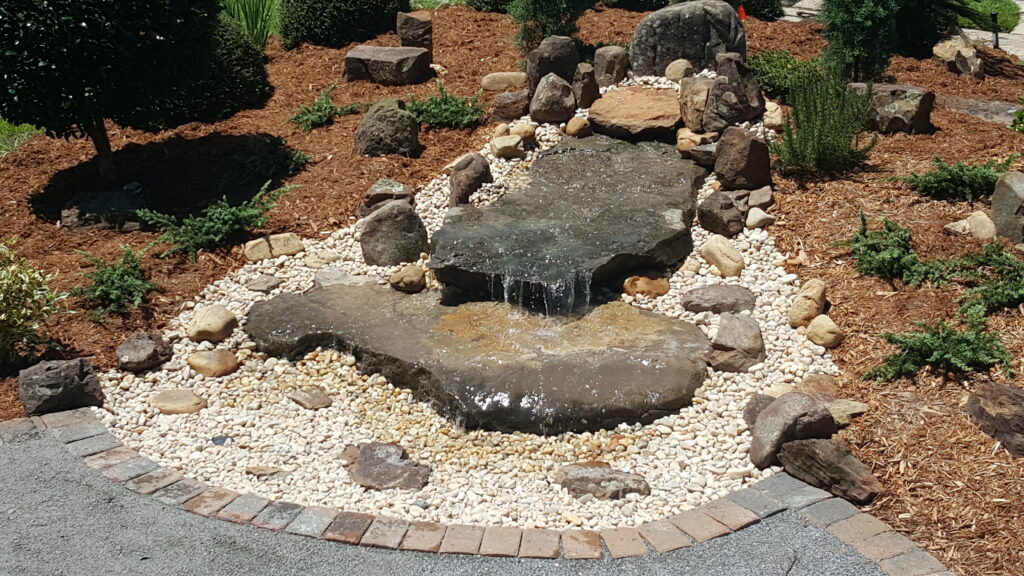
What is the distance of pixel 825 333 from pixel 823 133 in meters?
2.63

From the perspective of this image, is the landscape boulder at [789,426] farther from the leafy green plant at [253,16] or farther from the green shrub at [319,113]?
the leafy green plant at [253,16]

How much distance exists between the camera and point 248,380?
700 centimetres

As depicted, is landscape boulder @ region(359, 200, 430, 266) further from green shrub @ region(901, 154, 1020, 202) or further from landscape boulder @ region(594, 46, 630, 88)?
green shrub @ region(901, 154, 1020, 202)

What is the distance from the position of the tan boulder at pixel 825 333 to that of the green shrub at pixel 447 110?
5.04 meters

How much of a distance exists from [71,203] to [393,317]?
12.6 feet

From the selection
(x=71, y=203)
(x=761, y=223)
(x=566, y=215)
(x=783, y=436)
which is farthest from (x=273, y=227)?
(x=783, y=436)

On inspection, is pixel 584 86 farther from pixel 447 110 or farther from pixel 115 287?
pixel 115 287

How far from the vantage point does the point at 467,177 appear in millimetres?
8938

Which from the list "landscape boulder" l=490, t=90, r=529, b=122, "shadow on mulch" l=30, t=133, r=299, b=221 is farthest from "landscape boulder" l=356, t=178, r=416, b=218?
"landscape boulder" l=490, t=90, r=529, b=122

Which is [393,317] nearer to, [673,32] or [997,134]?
[673,32]

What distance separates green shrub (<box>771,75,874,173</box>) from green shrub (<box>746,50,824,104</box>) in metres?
Result: 0.88

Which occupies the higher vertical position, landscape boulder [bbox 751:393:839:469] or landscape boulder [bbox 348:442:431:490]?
landscape boulder [bbox 751:393:839:469]

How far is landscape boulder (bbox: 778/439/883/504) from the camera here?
5.17 metres

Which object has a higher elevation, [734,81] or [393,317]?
[734,81]
